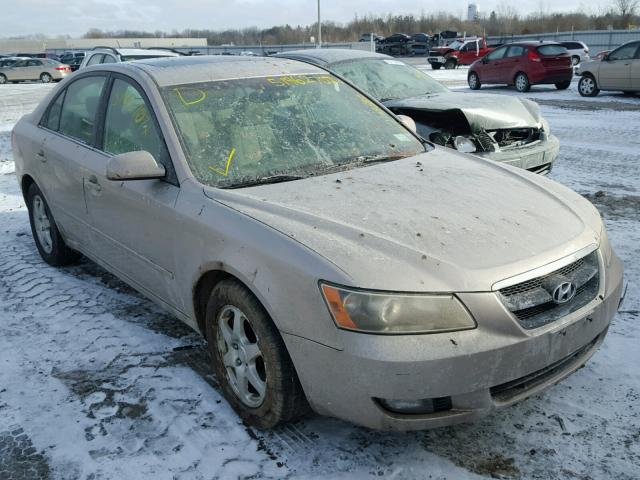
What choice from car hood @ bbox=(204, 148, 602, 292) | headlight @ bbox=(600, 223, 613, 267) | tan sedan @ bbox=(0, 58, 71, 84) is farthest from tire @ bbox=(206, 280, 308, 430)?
tan sedan @ bbox=(0, 58, 71, 84)

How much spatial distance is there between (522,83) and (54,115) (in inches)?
684

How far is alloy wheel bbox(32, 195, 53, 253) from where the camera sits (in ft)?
16.4

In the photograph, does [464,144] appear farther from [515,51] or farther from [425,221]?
[515,51]

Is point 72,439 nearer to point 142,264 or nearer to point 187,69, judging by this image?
point 142,264

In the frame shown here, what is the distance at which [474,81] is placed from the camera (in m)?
20.6

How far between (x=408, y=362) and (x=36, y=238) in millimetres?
4027

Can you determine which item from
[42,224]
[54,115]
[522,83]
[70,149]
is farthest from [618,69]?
[70,149]

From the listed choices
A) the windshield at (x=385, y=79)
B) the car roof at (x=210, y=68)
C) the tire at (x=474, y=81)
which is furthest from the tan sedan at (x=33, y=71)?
the car roof at (x=210, y=68)

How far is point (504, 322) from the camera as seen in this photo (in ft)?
7.73

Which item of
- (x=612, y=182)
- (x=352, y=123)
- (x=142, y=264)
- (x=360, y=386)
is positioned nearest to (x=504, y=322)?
(x=360, y=386)

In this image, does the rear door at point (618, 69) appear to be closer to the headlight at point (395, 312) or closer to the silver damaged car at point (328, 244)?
the silver damaged car at point (328, 244)

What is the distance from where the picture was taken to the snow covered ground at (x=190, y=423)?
260 cm

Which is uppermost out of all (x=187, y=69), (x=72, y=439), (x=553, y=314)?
(x=187, y=69)

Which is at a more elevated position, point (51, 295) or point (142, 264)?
point (142, 264)
